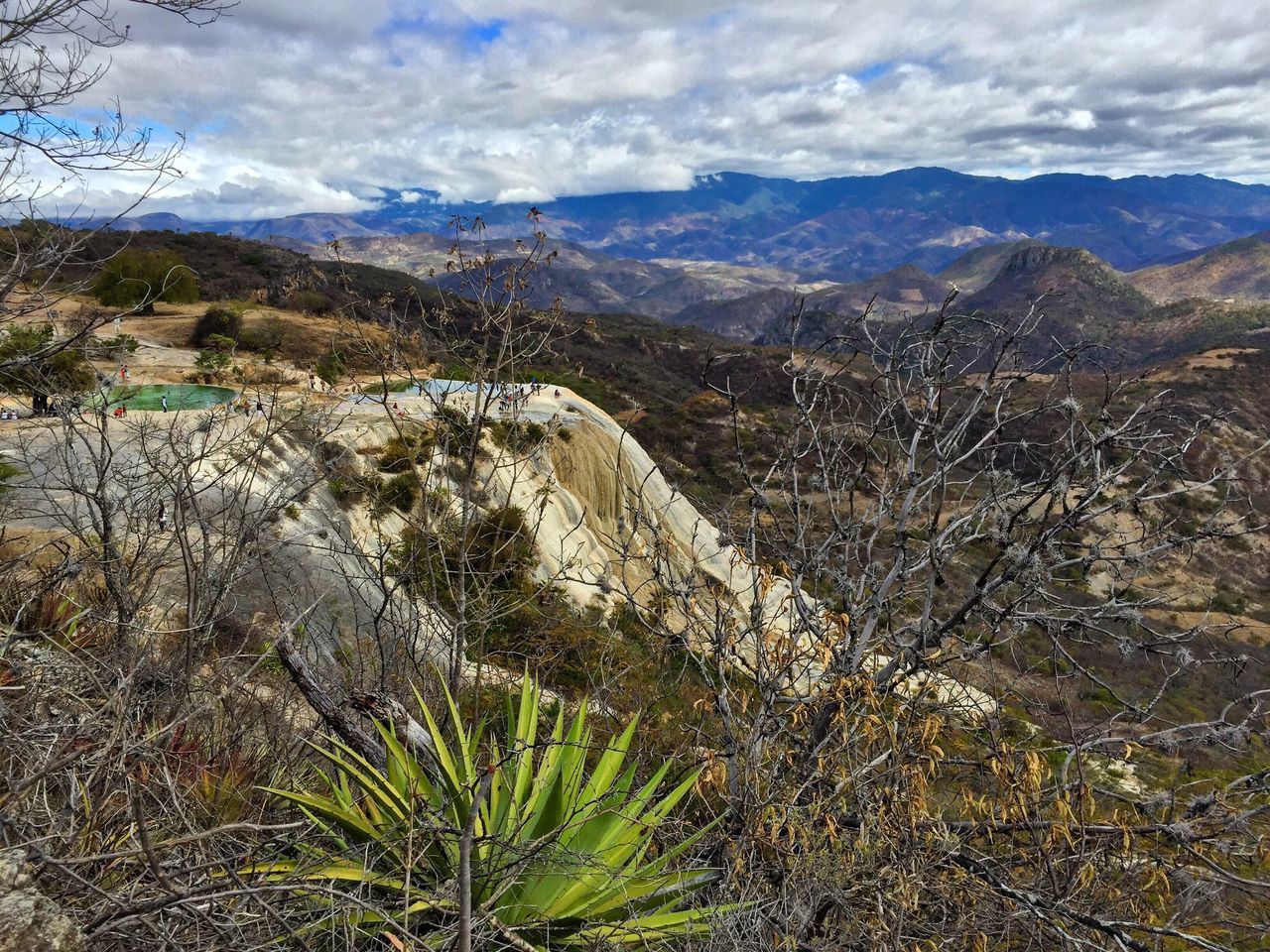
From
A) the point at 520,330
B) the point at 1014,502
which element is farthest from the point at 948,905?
the point at 520,330

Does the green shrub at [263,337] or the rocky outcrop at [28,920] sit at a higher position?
the green shrub at [263,337]

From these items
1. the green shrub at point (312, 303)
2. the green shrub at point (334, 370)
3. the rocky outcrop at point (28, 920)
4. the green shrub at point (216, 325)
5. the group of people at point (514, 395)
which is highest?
the green shrub at point (312, 303)

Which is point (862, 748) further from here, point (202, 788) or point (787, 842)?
point (202, 788)

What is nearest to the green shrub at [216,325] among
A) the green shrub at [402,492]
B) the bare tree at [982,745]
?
the green shrub at [402,492]

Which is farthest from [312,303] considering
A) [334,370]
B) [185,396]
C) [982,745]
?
[982,745]

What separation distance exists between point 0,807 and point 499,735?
13.5 feet

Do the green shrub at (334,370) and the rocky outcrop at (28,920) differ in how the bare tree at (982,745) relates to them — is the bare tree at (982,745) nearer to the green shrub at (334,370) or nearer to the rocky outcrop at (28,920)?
the rocky outcrop at (28,920)

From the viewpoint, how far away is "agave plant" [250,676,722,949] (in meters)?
3.02

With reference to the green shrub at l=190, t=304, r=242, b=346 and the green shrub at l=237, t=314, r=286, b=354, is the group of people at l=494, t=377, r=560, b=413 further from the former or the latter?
the green shrub at l=190, t=304, r=242, b=346

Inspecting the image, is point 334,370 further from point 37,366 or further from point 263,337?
point 263,337

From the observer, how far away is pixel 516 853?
3.13 meters

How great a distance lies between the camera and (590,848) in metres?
3.64

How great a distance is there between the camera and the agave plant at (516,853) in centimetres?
302

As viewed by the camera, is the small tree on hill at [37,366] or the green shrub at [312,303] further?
the green shrub at [312,303]
